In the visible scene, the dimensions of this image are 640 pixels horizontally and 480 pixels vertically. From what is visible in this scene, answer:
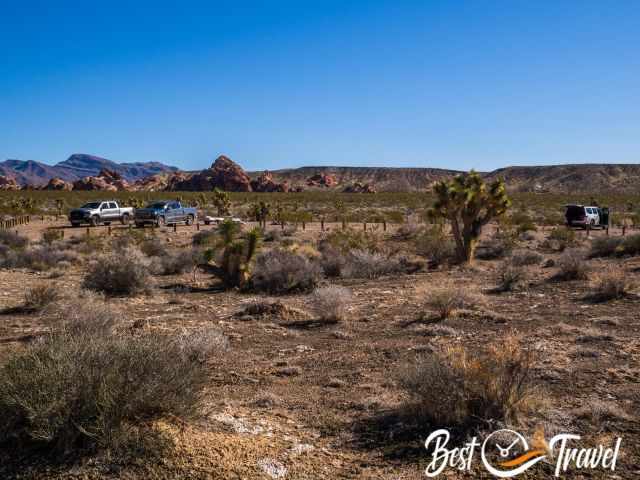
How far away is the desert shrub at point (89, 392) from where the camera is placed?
4.45 m

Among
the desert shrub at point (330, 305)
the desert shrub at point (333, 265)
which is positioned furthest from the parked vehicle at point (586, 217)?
the desert shrub at point (330, 305)

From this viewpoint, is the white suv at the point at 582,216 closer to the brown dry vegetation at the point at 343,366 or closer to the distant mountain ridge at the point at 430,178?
the brown dry vegetation at the point at 343,366

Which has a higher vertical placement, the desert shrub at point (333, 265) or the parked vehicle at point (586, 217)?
the parked vehicle at point (586, 217)

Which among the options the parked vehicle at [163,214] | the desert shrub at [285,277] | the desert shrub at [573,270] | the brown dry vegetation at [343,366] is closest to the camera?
the brown dry vegetation at [343,366]

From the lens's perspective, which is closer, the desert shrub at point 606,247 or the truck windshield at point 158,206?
the desert shrub at point 606,247

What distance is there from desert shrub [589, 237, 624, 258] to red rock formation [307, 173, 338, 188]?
112m

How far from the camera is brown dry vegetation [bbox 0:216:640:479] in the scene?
4738 millimetres

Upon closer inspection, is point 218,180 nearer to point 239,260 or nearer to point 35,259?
point 35,259

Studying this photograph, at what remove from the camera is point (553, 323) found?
10773mm

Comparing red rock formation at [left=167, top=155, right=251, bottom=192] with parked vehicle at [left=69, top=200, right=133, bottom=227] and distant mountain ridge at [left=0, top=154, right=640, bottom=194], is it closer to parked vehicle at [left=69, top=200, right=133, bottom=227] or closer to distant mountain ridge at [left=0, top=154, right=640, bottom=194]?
distant mountain ridge at [left=0, top=154, right=640, bottom=194]

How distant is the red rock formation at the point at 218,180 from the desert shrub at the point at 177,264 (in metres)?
107

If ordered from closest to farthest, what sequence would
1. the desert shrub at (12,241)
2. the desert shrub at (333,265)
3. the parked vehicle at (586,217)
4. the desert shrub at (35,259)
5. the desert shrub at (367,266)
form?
the desert shrub at (367,266) < the desert shrub at (333,265) < the desert shrub at (35,259) < the desert shrub at (12,241) < the parked vehicle at (586,217)

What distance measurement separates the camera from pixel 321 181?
136500 mm

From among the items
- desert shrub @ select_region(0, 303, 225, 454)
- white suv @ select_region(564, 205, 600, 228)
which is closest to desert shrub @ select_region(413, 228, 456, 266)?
white suv @ select_region(564, 205, 600, 228)
